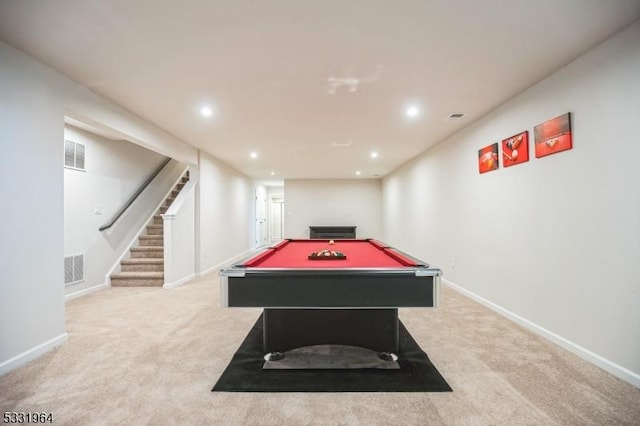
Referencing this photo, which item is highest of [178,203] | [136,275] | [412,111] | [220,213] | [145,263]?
[412,111]

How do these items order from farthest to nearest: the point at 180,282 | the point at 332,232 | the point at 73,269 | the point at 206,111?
1. the point at 332,232
2. the point at 180,282
3. the point at 73,269
4. the point at 206,111

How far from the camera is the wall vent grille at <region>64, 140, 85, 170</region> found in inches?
163

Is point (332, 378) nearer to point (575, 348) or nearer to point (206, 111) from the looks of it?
point (575, 348)

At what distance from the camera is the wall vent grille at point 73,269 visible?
4.00 metres

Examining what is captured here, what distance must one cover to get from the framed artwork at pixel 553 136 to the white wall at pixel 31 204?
437 cm

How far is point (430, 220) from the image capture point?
552 cm

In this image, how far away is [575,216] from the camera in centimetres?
236

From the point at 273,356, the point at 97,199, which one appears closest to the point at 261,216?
the point at 97,199

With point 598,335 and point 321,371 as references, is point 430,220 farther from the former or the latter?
point 321,371

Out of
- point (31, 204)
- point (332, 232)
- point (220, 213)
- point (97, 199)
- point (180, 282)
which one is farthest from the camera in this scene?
point (332, 232)

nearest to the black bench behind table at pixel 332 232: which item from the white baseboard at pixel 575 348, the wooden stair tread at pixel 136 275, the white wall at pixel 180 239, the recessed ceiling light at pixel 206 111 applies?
the white wall at pixel 180 239

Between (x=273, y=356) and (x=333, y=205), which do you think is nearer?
(x=273, y=356)

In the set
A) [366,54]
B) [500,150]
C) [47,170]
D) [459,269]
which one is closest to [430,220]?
[459,269]

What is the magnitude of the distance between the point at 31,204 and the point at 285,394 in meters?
2.46
